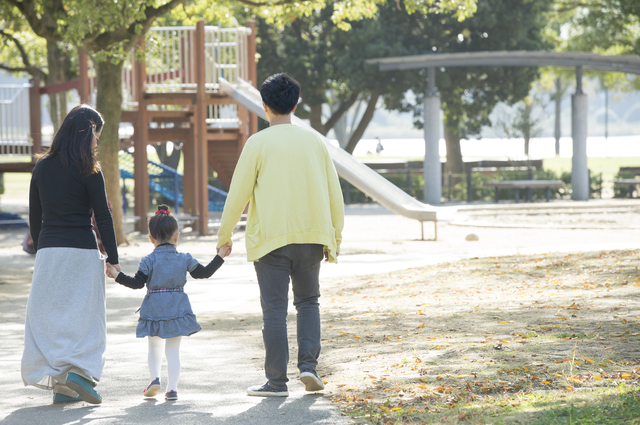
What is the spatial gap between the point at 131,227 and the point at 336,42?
12.5 metres

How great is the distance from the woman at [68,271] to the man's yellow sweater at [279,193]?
786 millimetres

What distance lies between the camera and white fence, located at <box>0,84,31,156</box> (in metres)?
17.7

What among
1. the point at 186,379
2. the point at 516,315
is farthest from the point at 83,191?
the point at 516,315

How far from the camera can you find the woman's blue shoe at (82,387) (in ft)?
14.9

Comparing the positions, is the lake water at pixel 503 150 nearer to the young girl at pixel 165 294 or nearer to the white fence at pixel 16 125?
the white fence at pixel 16 125

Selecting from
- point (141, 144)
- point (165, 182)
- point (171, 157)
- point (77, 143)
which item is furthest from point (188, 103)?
point (171, 157)

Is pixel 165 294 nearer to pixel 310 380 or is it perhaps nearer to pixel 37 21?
pixel 310 380

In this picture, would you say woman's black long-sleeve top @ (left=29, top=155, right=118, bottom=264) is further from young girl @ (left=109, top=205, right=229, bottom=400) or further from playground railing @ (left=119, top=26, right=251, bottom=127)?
playground railing @ (left=119, top=26, right=251, bottom=127)

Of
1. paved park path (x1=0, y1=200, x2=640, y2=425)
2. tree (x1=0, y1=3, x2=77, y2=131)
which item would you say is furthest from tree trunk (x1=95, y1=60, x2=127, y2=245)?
tree (x1=0, y1=3, x2=77, y2=131)

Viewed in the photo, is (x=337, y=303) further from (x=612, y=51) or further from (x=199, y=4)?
(x=612, y=51)

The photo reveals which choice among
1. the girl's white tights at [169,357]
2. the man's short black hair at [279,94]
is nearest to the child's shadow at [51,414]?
the girl's white tights at [169,357]

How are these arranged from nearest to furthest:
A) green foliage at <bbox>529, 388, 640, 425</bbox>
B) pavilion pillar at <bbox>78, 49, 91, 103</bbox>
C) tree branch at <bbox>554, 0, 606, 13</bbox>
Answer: green foliage at <bbox>529, 388, 640, 425</bbox>
pavilion pillar at <bbox>78, 49, 91, 103</bbox>
tree branch at <bbox>554, 0, 606, 13</bbox>

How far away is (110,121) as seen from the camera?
14102mm

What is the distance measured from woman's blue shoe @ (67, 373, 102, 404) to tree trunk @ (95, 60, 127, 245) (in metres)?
9.68
